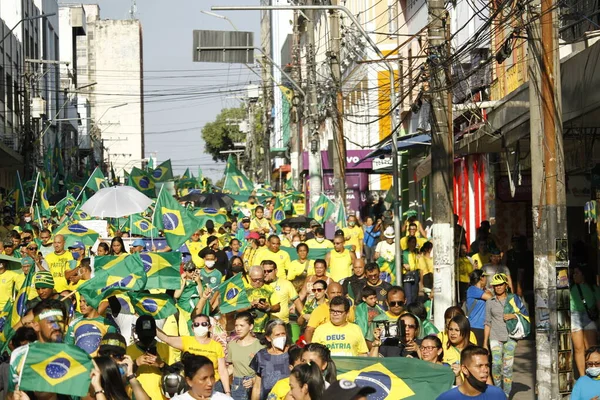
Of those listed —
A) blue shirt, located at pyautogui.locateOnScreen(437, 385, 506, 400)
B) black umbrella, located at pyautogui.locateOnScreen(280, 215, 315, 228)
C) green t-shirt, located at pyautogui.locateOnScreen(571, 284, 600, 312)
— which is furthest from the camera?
black umbrella, located at pyautogui.locateOnScreen(280, 215, 315, 228)

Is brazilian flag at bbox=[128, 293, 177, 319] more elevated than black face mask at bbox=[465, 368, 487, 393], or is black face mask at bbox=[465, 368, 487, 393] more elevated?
brazilian flag at bbox=[128, 293, 177, 319]

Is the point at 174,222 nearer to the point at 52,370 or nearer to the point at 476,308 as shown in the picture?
the point at 476,308

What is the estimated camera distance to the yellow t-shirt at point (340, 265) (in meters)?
19.7

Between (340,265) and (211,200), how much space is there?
17.0 meters

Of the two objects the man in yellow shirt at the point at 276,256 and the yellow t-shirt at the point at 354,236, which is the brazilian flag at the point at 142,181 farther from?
the man in yellow shirt at the point at 276,256

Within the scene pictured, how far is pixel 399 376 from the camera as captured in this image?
1044cm

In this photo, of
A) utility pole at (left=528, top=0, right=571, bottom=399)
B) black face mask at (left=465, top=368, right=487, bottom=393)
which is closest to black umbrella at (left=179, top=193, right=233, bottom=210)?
utility pole at (left=528, top=0, right=571, bottom=399)

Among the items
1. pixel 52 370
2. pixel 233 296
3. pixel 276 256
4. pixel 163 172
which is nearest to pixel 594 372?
pixel 52 370

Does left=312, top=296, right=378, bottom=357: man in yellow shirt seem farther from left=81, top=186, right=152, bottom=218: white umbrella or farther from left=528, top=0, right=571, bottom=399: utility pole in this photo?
left=81, top=186, right=152, bottom=218: white umbrella

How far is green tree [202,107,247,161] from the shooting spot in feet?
406

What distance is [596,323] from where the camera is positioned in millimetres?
14945

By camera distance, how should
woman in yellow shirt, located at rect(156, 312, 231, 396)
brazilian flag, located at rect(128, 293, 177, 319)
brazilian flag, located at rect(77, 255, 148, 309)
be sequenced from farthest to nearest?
brazilian flag, located at rect(128, 293, 177, 319) < brazilian flag, located at rect(77, 255, 148, 309) < woman in yellow shirt, located at rect(156, 312, 231, 396)

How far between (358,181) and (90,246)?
2154 cm

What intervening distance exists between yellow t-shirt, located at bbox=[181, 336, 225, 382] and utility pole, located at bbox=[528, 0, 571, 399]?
362 centimetres
